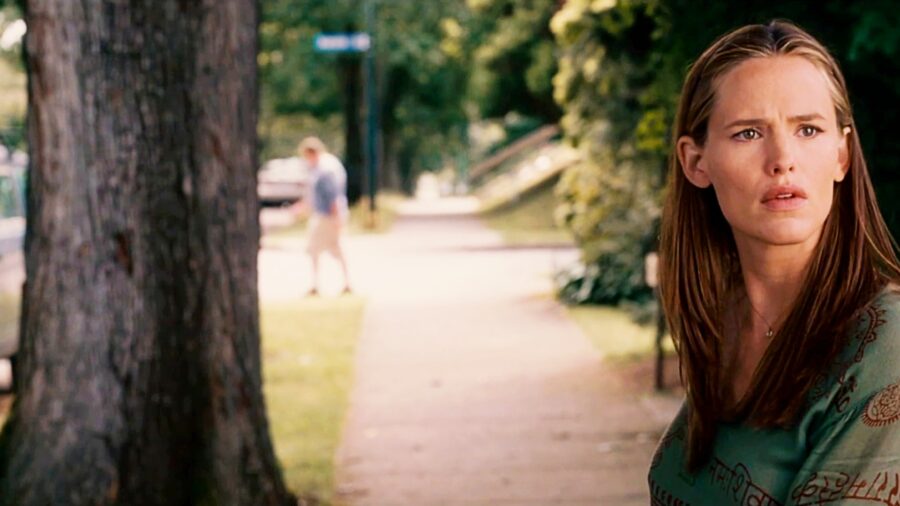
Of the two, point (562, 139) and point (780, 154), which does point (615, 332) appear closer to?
point (562, 139)

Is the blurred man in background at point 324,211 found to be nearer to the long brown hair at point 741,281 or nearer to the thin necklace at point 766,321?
the long brown hair at point 741,281

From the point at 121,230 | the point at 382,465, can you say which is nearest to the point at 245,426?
the point at 121,230

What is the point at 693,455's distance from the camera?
1.86 meters

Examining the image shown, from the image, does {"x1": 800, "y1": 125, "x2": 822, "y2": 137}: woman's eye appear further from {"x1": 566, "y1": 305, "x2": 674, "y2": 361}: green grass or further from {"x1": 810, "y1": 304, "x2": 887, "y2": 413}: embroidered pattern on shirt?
{"x1": 566, "y1": 305, "x2": 674, "y2": 361}: green grass

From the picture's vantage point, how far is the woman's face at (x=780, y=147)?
1713mm

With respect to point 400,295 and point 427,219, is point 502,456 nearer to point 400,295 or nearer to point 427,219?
point 400,295

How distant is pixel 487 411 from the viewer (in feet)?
30.4

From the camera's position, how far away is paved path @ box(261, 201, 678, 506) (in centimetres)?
725

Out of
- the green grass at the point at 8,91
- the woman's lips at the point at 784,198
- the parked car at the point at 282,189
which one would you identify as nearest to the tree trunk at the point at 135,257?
the woman's lips at the point at 784,198

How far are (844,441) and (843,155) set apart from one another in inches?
15.6

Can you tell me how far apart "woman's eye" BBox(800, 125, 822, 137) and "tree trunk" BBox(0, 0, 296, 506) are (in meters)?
4.24

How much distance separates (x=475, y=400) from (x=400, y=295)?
7.08m

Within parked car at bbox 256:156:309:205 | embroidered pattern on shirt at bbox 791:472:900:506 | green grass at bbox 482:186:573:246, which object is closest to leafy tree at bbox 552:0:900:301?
embroidered pattern on shirt at bbox 791:472:900:506

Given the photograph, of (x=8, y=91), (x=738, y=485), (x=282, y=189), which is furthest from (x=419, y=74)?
(x=738, y=485)
